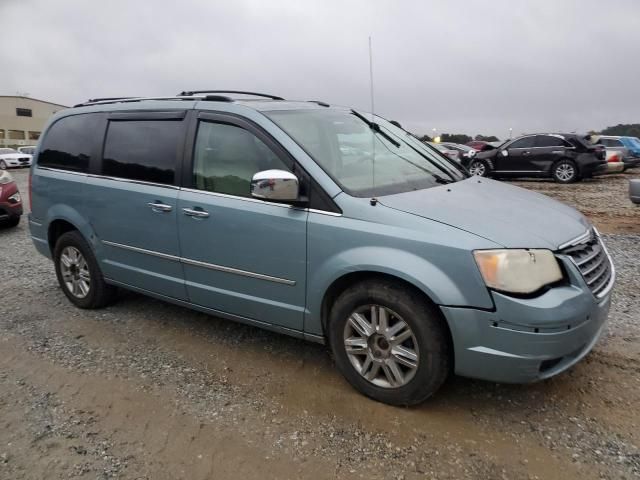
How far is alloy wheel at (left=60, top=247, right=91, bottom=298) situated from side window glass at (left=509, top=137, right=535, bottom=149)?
14.5 metres

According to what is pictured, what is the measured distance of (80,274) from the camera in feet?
15.4

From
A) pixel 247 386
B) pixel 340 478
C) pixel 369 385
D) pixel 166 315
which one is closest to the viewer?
pixel 340 478

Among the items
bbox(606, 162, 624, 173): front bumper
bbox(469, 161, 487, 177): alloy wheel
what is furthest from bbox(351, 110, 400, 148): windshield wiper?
bbox(606, 162, 624, 173): front bumper

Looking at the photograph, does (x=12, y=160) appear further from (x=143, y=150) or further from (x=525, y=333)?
(x=525, y=333)

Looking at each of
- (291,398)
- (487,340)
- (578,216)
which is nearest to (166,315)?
(291,398)

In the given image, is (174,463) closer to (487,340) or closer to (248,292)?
(248,292)

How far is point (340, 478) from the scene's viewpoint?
2430mm

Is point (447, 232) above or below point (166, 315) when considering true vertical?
above

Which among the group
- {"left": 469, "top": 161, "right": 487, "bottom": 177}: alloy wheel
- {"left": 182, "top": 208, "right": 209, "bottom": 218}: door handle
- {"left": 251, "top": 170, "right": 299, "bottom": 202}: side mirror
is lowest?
{"left": 182, "top": 208, "right": 209, "bottom": 218}: door handle

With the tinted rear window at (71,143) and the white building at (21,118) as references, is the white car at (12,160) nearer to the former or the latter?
the tinted rear window at (71,143)

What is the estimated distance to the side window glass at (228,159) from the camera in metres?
3.37

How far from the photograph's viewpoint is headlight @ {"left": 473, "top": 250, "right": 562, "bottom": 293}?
2557 millimetres

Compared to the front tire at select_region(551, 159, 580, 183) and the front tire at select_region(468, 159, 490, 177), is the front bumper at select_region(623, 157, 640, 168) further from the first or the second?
the front tire at select_region(468, 159, 490, 177)

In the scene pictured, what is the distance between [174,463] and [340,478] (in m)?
0.84
